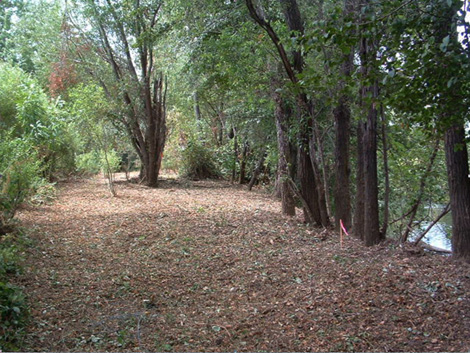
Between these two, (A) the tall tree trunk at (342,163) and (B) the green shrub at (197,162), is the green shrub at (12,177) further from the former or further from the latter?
(B) the green shrub at (197,162)

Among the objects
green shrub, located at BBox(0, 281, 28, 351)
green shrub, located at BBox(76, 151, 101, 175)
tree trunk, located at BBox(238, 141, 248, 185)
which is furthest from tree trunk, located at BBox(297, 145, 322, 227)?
green shrub, located at BBox(76, 151, 101, 175)

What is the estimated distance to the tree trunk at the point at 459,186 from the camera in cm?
439

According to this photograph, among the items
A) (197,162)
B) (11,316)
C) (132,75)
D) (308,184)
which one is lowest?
(11,316)

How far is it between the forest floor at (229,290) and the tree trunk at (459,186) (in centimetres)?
34

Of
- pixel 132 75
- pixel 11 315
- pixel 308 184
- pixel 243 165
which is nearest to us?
pixel 11 315

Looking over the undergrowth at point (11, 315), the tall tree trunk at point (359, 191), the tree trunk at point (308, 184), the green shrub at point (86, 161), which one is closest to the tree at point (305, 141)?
the tree trunk at point (308, 184)

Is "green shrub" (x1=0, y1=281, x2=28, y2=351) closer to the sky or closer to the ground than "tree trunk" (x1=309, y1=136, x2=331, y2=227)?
closer to the ground

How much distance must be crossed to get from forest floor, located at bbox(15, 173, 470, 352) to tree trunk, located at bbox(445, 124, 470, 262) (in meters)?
0.34

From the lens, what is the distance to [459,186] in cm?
444

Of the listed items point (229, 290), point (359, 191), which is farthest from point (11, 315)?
point (359, 191)

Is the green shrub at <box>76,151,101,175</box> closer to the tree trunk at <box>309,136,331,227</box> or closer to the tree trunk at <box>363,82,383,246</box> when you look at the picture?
the tree trunk at <box>309,136,331,227</box>

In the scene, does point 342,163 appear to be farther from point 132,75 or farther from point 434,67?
point 132,75

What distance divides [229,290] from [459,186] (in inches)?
107

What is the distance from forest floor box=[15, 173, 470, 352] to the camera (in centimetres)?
348
